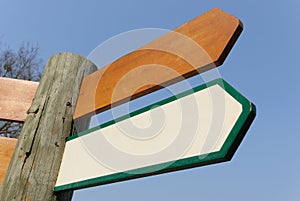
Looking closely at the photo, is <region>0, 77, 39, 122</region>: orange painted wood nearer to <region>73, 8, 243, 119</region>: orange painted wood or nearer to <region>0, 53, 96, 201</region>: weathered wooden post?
<region>0, 53, 96, 201</region>: weathered wooden post

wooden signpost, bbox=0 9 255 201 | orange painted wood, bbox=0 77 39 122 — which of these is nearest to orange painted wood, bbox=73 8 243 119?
wooden signpost, bbox=0 9 255 201

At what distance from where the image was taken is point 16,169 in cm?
90

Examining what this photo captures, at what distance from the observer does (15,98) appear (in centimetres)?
106

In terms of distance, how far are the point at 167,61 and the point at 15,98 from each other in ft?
1.93

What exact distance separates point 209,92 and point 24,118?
663 mm

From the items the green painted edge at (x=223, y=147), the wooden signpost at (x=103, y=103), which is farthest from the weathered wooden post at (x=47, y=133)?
the green painted edge at (x=223, y=147)

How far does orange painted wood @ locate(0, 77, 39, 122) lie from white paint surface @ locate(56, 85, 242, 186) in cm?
30

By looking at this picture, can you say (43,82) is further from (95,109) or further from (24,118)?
(95,109)

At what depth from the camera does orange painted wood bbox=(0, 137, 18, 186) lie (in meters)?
0.95

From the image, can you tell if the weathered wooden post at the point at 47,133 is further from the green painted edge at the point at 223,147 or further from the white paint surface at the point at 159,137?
the green painted edge at the point at 223,147

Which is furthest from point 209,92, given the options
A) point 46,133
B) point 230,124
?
point 46,133

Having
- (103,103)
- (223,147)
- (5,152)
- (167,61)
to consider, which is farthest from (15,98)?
(223,147)

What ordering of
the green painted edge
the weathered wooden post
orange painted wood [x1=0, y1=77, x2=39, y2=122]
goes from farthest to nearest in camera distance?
orange painted wood [x1=0, y1=77, x2=39, y2=122], the weathered wooden post, the green painted edge

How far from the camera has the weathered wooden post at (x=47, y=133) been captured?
868 millimetres
